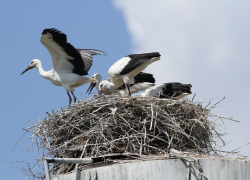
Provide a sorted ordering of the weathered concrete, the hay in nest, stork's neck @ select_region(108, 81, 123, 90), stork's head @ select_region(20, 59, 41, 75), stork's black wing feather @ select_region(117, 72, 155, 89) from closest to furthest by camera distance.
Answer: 1. the weathered concrete
2. the hay in nest
3. stork's neck @ select_region(108, 81, 123, 90)
4. stork's black wing feather @ select_region(117, 72, 155, 89)
5. stork's head @ select_region(20, 59, 41, 75)

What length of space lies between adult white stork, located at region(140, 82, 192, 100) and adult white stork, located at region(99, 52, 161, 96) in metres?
0.52

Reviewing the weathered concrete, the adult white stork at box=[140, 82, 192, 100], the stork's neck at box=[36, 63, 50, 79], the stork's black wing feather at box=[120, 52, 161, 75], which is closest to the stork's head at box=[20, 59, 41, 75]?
the stork's neck at box=[36, 63, 50, 79]

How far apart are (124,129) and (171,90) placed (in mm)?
3121

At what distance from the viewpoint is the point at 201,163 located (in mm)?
7738

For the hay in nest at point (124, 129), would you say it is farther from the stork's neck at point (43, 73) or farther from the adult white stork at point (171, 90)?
the stork's neck at point (43, 73)

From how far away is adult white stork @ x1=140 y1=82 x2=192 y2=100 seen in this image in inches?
456

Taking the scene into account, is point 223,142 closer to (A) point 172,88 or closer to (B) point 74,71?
(A) point 172,88

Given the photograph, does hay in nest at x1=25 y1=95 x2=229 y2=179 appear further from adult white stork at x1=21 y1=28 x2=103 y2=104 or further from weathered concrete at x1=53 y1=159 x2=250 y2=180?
adult white stork at x1=21 y1=28 x2=103 y2=104

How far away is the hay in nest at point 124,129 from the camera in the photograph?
8.53 metres

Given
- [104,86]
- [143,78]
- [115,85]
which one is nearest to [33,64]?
[104,86]

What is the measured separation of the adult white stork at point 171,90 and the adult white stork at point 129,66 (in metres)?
0.52

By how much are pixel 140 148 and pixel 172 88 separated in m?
3.77

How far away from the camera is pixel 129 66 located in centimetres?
1120

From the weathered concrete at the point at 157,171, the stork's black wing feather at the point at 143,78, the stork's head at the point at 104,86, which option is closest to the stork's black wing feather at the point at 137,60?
the stork's head at the point at 104,86
